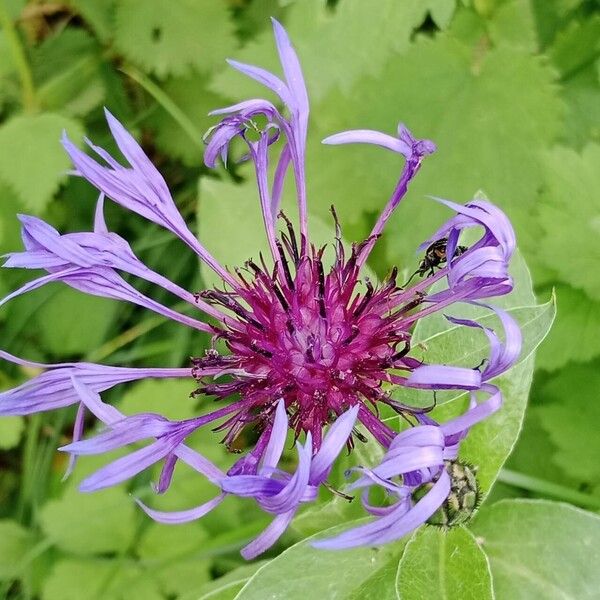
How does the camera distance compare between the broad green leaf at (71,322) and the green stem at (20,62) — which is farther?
the broad green leaf at (71,322)

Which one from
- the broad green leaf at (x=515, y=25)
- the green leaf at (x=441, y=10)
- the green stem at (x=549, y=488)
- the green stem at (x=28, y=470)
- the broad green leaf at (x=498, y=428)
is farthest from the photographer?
the green stem at (x=28, y=470)

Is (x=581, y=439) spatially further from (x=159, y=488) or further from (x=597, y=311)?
(x=159, y=488)

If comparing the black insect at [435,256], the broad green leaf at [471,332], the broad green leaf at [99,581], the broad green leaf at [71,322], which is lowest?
the broad green leaf at [99,581]

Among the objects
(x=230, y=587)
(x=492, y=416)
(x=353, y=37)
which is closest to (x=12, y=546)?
(x=230, y=587)

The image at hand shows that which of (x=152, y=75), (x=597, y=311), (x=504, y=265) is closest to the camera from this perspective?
(x=504, y=265)

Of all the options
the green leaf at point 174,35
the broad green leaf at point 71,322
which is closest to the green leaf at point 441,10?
the green leaf at point 174,35

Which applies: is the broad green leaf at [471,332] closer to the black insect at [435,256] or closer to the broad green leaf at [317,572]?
the black insect at [435,256]

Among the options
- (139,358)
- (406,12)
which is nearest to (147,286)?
(139,358)

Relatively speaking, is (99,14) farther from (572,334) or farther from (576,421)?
(576,421)
